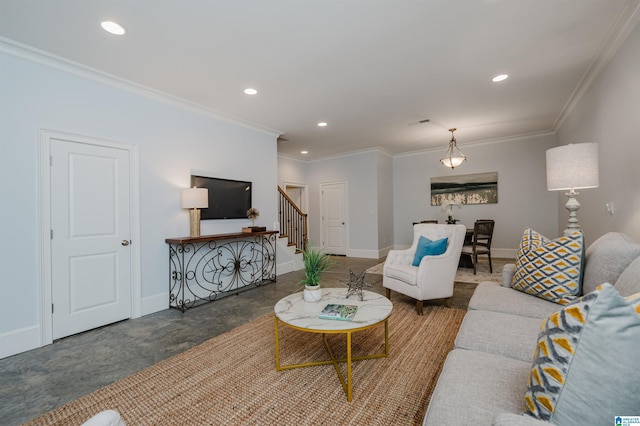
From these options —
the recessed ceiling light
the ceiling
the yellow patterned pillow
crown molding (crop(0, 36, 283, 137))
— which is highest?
the ceiling

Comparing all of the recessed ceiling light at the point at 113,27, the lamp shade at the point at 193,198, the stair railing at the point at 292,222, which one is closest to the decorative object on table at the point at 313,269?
the lamp shade at the point at 193,198

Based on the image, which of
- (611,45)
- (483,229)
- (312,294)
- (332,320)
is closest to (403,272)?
(312,294)

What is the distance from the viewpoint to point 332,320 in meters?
1.93

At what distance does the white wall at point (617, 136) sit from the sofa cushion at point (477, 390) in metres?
2.35

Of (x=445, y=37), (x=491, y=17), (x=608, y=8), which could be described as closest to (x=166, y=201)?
(x=445, y=37)

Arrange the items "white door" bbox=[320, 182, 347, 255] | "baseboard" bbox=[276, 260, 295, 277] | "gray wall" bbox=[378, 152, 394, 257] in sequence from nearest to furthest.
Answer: "baseboard" bbox=[276, 260, 295, 277], "gray wall" bbox=[378, 152, 394, 257], "white door" bbox=[320, 182, 347, 255]

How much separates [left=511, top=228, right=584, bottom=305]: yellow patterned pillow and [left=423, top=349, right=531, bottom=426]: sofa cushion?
3.50 feet

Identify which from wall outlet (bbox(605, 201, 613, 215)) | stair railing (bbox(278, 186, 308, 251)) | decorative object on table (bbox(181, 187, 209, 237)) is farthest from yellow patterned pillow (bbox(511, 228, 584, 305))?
stair railing (bbox(278, 186, 308, 251))

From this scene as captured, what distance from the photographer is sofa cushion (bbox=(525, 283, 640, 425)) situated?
70 centimetres

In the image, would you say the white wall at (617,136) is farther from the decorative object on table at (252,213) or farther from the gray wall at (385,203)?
the decorative object on table at (252,213)

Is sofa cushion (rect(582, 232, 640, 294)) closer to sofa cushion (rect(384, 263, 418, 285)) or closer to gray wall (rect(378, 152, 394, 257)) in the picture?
sofa cushion (rect(384, 263, 418, 285))

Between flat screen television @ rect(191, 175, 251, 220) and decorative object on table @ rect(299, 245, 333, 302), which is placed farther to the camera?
flat screen television @ rect(191, 175, 251, 220)

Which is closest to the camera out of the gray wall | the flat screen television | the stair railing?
the flat screen television

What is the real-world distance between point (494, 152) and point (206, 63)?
6.26 meters
